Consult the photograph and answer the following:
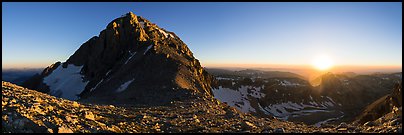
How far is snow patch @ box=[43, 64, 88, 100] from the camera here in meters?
79.4

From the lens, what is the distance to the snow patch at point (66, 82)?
7938 centimetres

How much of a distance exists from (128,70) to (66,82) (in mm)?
30933

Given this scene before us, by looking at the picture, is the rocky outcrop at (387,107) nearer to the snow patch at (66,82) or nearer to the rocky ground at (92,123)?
the rocky ground at (92,123)

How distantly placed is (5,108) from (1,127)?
221 cm

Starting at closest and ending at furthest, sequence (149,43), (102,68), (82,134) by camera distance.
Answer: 1. (82,134)
2. (149,43)
3. (102,68)

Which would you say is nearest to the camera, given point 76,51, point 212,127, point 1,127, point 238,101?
point 1,127

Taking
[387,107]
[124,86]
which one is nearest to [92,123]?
[124,86]

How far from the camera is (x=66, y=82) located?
86812 millimetres

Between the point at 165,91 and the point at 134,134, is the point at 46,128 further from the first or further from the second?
the point at 165,91

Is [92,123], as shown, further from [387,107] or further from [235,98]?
[235,98]

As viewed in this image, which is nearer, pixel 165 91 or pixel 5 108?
pixel 5 108

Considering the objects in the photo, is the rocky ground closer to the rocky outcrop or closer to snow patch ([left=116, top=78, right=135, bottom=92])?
the rocky outcrop

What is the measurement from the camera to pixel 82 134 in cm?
1602

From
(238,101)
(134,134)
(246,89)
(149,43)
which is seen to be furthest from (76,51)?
(134,134)
